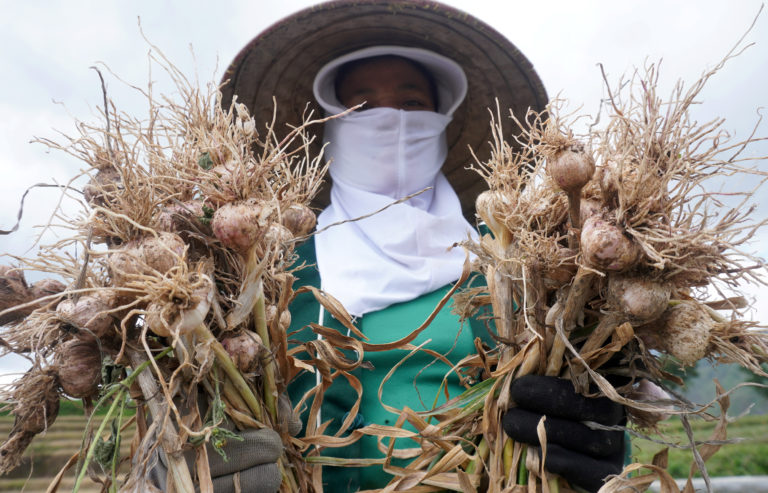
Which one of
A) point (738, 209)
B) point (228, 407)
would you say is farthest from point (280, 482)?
point (738, 209)

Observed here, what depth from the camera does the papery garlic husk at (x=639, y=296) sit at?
70 centimetres

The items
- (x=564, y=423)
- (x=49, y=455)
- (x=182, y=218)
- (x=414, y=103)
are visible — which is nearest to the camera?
(x=182, y=218)

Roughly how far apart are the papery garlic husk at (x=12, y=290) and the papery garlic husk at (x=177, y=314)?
0.23m

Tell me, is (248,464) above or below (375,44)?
below

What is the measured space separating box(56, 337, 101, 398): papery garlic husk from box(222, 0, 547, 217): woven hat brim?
109 cm

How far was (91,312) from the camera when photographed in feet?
2.25

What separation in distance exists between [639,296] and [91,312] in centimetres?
71

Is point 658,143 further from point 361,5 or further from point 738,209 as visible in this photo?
A: point 361,5

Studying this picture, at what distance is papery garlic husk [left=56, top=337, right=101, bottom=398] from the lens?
0.71 m

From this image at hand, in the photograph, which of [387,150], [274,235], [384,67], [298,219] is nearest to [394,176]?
[387,150]

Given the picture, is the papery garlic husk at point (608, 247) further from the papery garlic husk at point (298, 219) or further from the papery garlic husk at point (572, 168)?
the papery garlic husk at point (298, 219)

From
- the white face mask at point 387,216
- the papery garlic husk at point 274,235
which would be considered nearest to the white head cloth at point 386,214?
the white face mask at point 387,216

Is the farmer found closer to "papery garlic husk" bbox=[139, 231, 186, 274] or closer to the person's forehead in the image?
the person's forehead

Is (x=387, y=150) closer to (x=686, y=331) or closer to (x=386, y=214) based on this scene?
(x=386, y=214)
